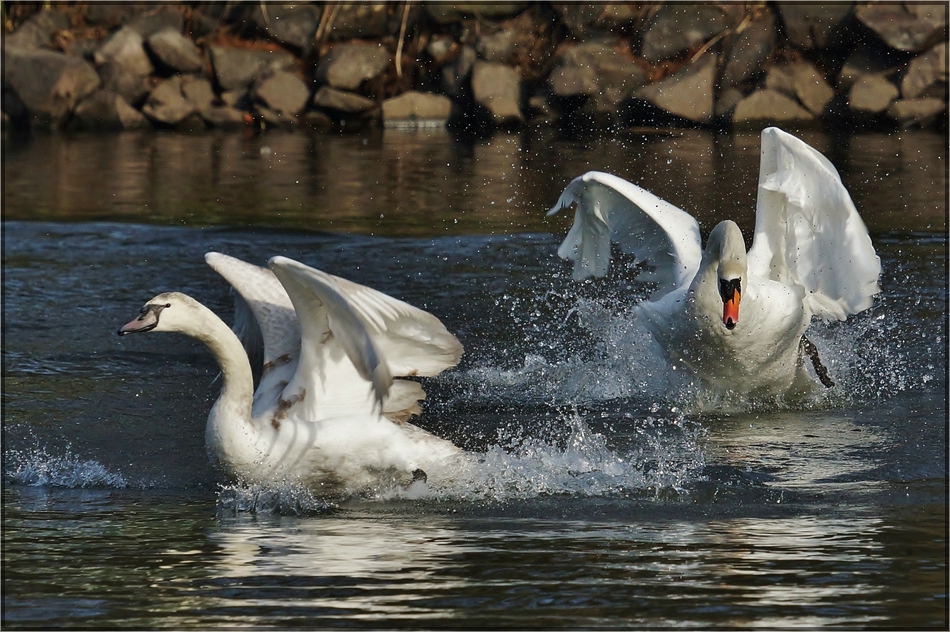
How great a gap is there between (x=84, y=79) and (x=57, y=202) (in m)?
6.22

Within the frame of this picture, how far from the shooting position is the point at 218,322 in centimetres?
550

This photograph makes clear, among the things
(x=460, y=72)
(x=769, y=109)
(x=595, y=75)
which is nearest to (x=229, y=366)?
(x=769, y=109)

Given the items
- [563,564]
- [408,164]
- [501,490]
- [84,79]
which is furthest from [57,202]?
[563,564]

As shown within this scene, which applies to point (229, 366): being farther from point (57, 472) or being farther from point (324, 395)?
point (57, 472)

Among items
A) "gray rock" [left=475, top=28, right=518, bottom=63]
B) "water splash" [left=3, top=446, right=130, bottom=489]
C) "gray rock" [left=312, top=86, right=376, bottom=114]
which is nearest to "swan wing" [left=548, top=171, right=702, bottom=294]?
"water splash" [left=3, top=446, right=130, bottom=489]

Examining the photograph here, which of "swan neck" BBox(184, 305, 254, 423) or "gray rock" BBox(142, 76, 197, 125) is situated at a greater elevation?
"gray rock" BBox(142, 76, 197, 125)

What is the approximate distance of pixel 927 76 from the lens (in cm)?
1700

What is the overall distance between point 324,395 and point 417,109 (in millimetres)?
13388

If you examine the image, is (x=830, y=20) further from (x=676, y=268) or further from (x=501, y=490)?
(x=501, y=490)

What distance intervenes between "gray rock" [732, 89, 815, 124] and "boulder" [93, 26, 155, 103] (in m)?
8.07

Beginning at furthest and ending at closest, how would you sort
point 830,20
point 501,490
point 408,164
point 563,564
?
point 830,20 < point 408,164 < point 501,490 < point 563,564

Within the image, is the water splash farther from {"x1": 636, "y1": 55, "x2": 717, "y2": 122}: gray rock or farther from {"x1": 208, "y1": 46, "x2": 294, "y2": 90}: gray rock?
{"x1": 208, "y1": 46, "x2": 294, "y2": 90}: gray rock

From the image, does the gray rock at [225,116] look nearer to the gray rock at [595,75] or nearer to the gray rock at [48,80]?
the gray rock at [48,80]

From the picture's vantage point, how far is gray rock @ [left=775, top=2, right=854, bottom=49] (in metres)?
18.2
